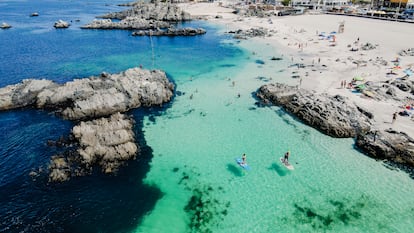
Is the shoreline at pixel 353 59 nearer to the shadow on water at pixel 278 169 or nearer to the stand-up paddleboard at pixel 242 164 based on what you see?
Answer: the shadow on water at pixel 278 169

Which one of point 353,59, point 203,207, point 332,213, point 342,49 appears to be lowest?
point 203,207

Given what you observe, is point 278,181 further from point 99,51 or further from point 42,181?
point 99,51

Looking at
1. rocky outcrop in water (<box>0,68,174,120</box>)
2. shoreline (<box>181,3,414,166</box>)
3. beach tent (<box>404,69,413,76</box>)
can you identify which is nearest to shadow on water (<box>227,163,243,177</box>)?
shoreline (<box>181,3,414,166</box>)

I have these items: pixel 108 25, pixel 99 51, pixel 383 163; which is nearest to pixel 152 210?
pixel 383 163

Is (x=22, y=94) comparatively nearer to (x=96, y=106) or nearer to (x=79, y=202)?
(x=96, y=106)

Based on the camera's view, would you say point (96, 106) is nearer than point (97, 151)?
No

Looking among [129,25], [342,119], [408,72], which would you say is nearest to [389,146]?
[342,119]
